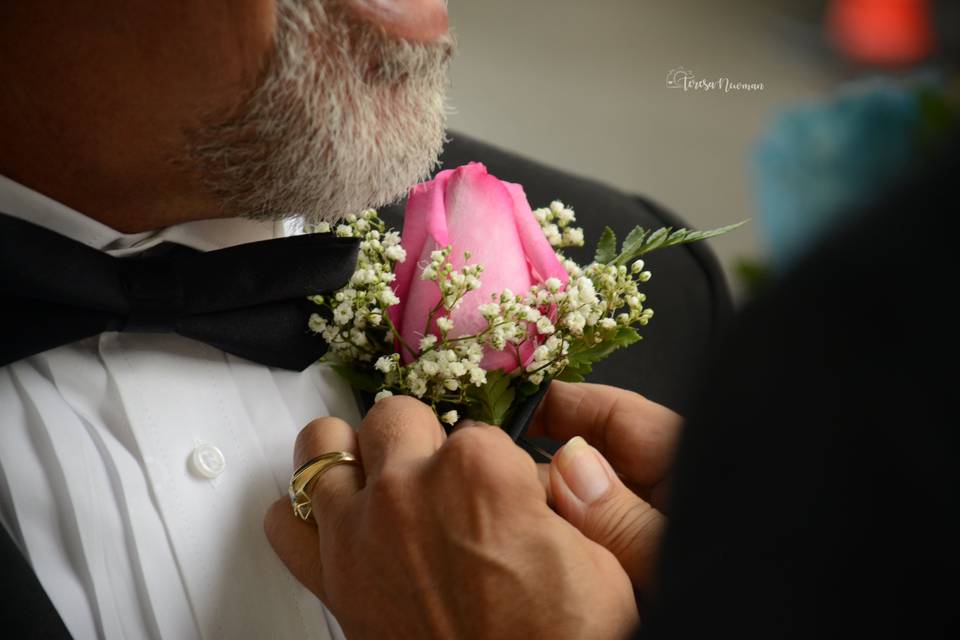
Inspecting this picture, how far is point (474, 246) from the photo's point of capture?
2.56 feet

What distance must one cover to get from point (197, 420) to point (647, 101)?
156cm

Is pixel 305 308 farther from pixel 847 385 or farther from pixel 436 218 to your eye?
pixel 847 385

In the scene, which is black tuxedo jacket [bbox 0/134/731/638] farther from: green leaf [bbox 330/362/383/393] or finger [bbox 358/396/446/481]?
finger [bbox 358/396/446/481]

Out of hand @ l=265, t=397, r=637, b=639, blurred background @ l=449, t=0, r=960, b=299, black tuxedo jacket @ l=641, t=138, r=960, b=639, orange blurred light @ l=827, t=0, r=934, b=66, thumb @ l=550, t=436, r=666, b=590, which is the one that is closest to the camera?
black tuxedo jacket @ l=641, t=138, r=960, b=639

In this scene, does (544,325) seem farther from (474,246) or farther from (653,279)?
(653,279)

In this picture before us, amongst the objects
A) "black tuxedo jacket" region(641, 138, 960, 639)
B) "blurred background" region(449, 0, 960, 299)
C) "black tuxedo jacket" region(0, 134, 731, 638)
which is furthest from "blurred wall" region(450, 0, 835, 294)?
"black tuxedo jacket" region(641, 138, 960, 639)

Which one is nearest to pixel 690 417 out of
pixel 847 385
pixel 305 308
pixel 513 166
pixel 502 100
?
pixel 847 385

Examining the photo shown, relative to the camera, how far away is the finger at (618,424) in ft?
2.77

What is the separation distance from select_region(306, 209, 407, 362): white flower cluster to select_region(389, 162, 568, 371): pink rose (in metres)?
0.02

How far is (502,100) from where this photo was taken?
2043mm

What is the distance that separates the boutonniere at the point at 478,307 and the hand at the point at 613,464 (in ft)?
0.20

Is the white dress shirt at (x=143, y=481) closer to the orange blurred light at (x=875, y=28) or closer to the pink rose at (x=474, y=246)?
the pink rose at (x=474, y=246)

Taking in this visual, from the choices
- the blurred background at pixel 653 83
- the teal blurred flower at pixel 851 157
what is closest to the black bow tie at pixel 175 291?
the teal blurred flower at pixel 851 157

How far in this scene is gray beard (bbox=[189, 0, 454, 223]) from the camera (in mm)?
757
